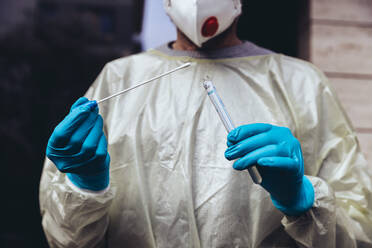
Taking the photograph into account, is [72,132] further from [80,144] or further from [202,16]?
[202,16]

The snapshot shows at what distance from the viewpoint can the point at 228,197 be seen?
1.12 meters

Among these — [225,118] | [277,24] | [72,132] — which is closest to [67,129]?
[72,132]

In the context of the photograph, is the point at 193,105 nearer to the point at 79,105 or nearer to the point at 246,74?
the point at 246,74

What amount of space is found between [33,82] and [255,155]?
3701 mm

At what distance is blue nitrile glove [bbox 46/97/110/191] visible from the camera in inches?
38.6

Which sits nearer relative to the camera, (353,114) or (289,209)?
(289,209)

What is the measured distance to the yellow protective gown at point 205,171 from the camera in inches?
43.2

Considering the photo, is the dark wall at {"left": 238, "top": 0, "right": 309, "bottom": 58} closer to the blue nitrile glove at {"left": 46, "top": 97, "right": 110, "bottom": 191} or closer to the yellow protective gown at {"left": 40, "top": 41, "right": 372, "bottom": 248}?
the yellow protective gown at {"left": 40, "top": 41, "right": 372, "bottom": 248}

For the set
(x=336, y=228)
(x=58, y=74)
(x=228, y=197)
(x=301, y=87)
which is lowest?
(x=58, y=74)

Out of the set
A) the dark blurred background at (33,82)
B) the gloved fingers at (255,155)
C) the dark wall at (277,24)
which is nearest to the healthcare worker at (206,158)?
the gloved fingers at (255,155)

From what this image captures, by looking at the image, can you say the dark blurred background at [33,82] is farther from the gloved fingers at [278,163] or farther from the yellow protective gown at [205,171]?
the gloved fingers at [278,163]

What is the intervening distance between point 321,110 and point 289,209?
0.41m

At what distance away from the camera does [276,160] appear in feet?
2.99

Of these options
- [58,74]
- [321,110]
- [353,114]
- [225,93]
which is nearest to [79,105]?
[225,93]
